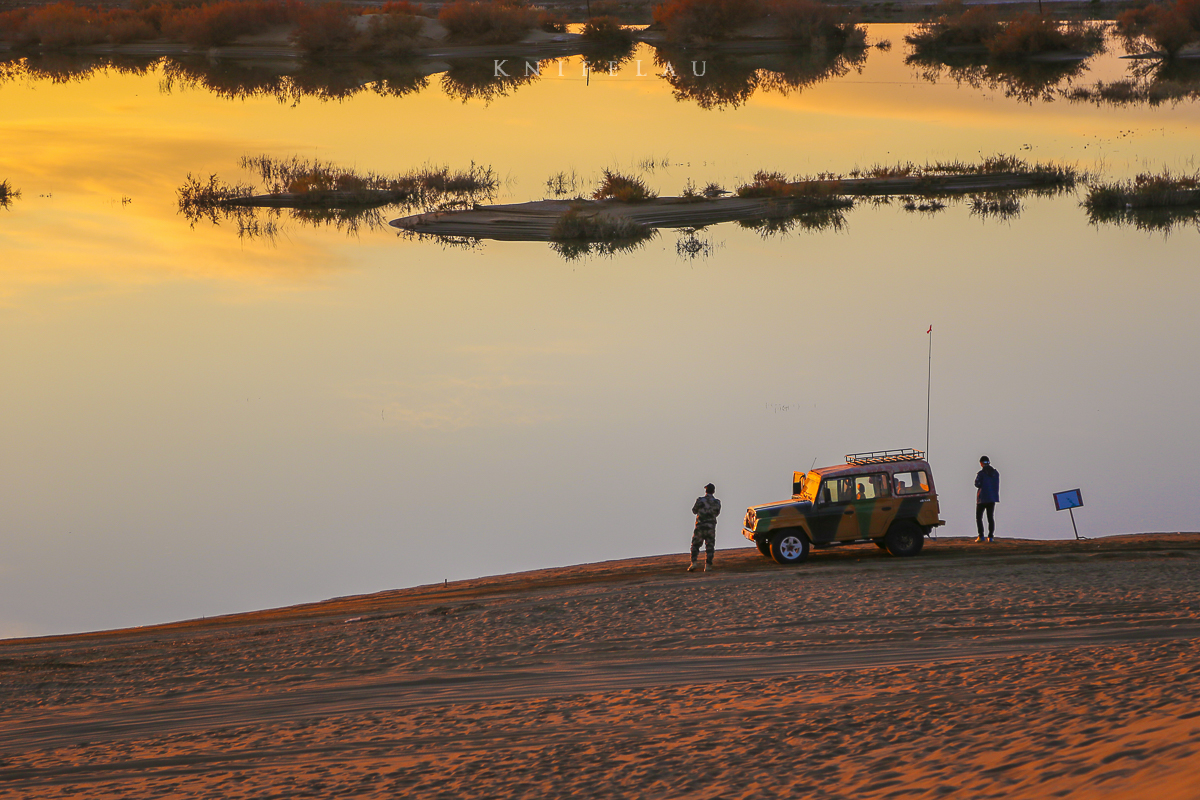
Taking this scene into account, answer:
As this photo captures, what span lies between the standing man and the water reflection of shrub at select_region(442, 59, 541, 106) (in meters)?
59.2

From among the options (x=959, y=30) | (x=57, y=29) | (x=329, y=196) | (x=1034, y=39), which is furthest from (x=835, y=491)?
(x=57, y=29)

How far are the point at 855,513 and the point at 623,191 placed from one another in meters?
29.6

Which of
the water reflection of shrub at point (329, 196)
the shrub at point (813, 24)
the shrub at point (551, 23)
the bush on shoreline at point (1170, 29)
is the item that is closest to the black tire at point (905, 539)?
the water reflection of shrub at point (329, 196)

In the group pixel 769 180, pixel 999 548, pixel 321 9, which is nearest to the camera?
pixel 999 548

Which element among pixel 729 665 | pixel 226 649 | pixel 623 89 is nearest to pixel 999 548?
pixel 729 665

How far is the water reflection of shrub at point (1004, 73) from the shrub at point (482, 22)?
28.9 meters

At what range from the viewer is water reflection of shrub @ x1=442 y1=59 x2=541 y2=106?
79.1 meters

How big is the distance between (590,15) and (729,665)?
100 m

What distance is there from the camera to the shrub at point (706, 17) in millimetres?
93056

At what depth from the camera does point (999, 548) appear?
19.7 m

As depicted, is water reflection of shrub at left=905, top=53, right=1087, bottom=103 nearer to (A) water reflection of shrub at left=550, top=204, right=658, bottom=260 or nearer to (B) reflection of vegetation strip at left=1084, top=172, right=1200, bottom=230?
(B) reflection of vegetation strip at left=1084, top=172, right=1200, bottom=230

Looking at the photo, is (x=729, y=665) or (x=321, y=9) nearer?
(x=729, y=665)

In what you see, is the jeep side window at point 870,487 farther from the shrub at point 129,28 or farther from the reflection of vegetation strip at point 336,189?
the shrub at point 129,28

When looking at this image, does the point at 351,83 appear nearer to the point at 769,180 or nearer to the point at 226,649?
the point at 769,180
